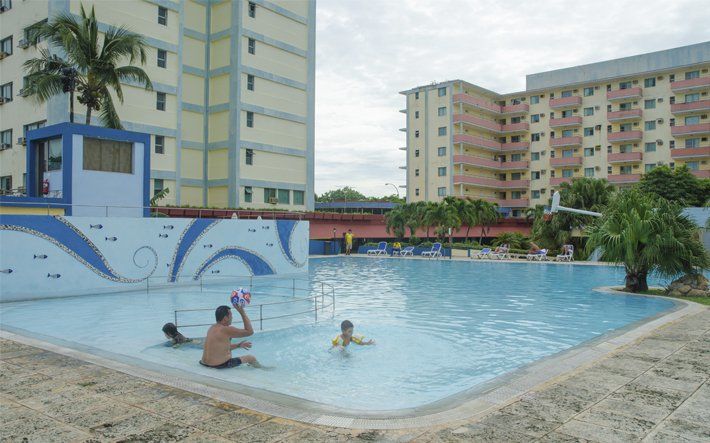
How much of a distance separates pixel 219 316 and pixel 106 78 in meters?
20.3

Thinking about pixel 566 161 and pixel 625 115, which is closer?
pixel 625 115

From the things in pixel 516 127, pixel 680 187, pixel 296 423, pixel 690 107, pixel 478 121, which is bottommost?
pixel 296 423

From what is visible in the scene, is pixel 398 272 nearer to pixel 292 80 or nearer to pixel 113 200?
pixel 113 200

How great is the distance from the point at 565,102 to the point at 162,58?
171 feet

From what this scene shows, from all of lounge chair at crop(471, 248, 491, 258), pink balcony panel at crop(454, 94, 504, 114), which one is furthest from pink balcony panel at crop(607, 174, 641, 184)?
lounge chair at crop(471, 248, 491, 258)

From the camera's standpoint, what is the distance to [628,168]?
224ft

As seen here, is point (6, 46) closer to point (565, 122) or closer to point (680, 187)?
point (680, 187)

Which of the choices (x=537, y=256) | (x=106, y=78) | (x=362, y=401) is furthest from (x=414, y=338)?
(x=537, y=256)

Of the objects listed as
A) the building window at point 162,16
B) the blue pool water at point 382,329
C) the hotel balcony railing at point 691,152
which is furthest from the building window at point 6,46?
the hotel balcony railing at point 691,152

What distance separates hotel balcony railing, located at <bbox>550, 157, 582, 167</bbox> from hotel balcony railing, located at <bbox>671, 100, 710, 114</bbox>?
11.8 meters

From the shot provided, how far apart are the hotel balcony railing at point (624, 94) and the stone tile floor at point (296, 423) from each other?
6749 centimetres

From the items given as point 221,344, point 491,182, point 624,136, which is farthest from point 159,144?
point 624,136

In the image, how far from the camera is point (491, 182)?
76.4 m

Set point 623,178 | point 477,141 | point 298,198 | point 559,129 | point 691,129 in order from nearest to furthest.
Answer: point 298,198
point 691,129
point 623,178
point 559,129
point 477,141
